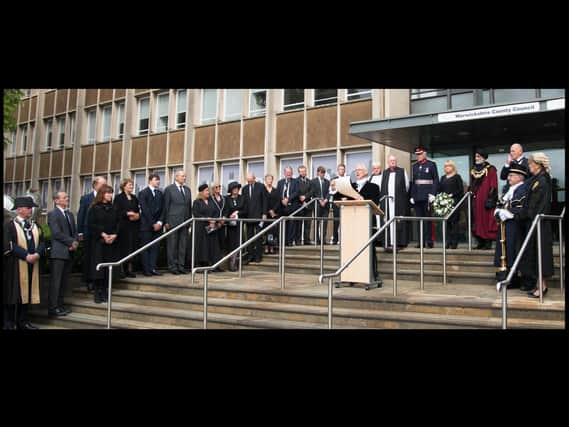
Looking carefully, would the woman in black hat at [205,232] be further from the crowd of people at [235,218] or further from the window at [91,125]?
the window at [91,125]

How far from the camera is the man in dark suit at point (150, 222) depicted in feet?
33.9

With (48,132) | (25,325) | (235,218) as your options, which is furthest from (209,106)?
(25,325)

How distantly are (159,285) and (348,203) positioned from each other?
11.4ft

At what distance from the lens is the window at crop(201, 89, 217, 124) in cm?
2035

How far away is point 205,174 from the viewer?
2039 centimetres

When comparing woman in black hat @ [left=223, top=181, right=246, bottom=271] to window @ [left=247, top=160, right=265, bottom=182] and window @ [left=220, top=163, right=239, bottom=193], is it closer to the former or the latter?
window @ [left=247, top=160, right=265, bottom=182]

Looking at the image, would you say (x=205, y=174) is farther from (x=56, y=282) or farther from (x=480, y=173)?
(x=480, y=173)

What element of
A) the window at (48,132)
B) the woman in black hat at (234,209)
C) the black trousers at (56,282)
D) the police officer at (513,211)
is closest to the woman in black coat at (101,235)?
the black trousers at (56,282)

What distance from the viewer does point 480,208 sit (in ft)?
30.6

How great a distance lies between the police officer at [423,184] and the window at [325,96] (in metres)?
6.68

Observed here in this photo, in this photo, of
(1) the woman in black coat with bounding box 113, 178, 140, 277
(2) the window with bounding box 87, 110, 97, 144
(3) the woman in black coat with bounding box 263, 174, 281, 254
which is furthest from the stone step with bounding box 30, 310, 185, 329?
(2) the window with bounding box 87, 110, 97, 144

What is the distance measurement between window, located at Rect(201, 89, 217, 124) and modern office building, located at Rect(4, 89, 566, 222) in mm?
43
